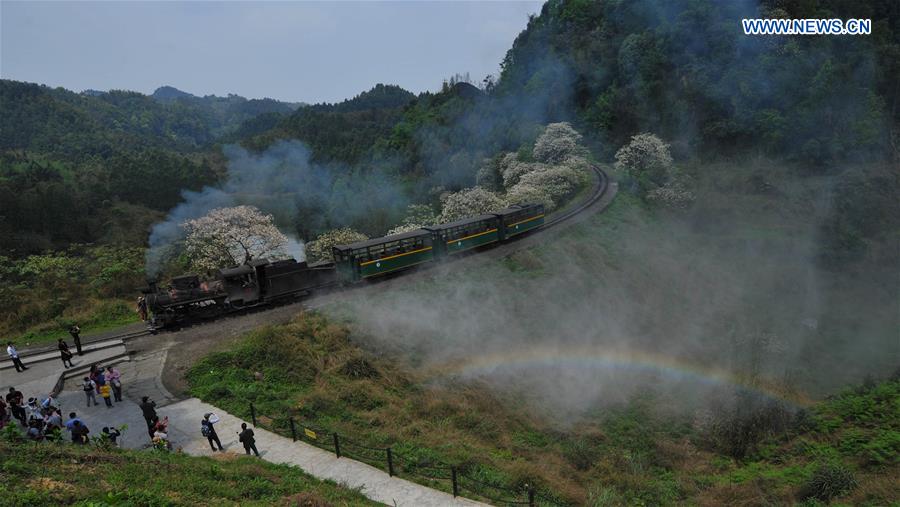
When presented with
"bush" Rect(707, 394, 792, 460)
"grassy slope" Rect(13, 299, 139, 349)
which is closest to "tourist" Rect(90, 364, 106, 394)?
"grassy slope" Rect(13, 299, 139, 349)

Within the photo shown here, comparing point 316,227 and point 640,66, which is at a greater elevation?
point 640,66

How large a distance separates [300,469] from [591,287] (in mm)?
21213

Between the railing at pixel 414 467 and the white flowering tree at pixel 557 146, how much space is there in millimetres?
42566

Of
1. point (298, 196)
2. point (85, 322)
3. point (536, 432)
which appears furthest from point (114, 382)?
point (298, 196)

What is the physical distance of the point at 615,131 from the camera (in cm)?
6412

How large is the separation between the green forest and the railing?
17.9 m

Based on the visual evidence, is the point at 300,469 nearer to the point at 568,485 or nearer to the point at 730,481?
the point at 568,485

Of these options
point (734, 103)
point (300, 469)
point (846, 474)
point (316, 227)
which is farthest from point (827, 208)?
point (316, 227)

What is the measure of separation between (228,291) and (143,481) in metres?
13.2

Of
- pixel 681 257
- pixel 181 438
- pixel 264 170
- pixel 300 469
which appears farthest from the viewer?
pixel 264 170

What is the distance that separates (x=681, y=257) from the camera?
119 feet

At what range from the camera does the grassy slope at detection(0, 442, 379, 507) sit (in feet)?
27.8

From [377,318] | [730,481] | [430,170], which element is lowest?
[730,481]

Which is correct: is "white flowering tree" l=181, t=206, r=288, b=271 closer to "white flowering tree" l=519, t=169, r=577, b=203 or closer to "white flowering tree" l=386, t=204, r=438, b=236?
"white flowering tree" l=386, t=204, r=438, b=236
